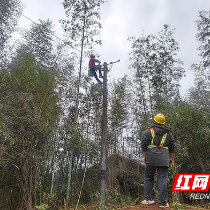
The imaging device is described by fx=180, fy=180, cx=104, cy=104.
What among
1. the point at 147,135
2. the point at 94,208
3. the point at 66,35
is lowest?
the point at 94,208

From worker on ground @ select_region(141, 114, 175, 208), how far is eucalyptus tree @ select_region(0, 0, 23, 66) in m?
6.89

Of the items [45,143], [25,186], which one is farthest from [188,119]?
[25,186]

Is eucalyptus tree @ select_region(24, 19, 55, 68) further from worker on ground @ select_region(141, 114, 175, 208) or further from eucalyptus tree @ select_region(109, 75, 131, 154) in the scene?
worker on ground @ select_region(141, 114, 175, 208)

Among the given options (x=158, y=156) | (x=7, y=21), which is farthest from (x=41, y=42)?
(x=158, y=156)

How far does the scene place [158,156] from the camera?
244cm

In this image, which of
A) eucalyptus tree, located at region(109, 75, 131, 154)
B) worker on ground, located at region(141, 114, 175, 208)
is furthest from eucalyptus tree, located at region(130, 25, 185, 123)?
worker on ground, located at region(141, 114, 175, 208)

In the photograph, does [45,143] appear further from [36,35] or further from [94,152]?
[36,35]

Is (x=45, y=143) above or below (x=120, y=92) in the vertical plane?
below

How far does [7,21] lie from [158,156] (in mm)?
8484

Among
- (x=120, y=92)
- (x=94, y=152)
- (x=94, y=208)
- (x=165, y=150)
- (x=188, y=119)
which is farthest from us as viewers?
(x=120, y=92)

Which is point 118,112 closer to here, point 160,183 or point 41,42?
point 41,42

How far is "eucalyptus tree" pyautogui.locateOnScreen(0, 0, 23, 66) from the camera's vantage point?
732 cm

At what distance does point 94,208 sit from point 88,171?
7280mm

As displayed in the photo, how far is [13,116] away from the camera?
3971 millimetres
